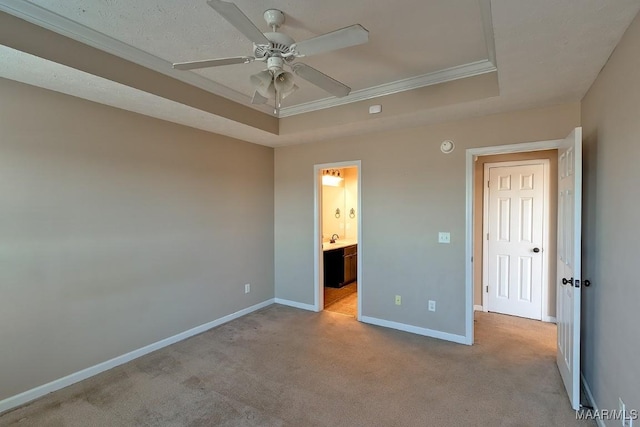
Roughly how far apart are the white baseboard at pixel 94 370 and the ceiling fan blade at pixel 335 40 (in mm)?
3106

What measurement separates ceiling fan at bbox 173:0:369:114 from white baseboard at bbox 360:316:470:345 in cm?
279

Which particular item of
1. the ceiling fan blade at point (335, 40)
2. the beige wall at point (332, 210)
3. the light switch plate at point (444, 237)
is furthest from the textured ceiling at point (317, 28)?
the beige wall at point (332, 210)

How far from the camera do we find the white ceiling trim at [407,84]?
2742 millimetres

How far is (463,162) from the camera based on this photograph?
11.1 feet

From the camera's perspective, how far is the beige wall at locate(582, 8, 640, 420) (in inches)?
63.4

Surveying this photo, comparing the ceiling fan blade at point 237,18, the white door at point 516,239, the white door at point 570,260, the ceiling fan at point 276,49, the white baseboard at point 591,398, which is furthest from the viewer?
the white door at point 516,239

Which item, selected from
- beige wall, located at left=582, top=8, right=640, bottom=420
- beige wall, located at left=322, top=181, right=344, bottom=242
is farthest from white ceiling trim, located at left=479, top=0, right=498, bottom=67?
beige wall, located at left=322, top=181, right=344, bottom=242

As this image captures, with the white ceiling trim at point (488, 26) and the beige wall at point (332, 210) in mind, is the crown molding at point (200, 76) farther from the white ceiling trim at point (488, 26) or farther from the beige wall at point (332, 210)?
the beige wall at point (332, 210)

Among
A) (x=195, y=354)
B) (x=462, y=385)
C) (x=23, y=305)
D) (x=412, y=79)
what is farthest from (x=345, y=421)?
(x=412, y=79)

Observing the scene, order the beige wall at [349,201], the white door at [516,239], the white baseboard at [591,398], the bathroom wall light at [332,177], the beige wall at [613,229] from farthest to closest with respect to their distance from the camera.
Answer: the beige wall at [349,201]
the bathroom wall light at [332,177]
the white door at [516,239]
the white baseboard at [591,398]
the beige wall at [613,229]

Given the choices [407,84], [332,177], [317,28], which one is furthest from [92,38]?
[332,177]

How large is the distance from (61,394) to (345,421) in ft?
7.35

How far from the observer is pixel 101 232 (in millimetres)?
2844

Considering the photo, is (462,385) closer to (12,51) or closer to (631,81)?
(631,81)
